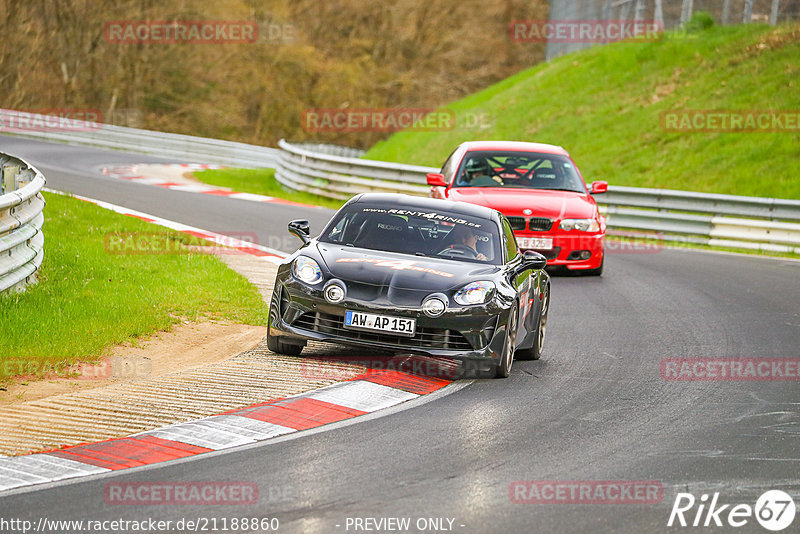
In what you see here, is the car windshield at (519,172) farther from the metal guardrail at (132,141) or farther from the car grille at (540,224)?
the metal guardrail at (132,141)

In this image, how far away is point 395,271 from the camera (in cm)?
857

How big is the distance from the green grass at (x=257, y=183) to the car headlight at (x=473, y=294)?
1579 centimetres

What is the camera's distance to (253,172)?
33750mm

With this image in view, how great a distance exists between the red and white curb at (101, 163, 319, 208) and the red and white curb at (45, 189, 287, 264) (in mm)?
4894

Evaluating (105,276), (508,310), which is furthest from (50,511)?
(105,276)

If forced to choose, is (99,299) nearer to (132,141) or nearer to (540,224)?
(540,224)

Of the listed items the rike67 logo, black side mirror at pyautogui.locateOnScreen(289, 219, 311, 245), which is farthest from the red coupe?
the rike67 logo

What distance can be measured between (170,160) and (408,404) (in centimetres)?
2905

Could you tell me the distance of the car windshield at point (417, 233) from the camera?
9.30 m

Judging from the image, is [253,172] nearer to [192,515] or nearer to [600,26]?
[600,26]

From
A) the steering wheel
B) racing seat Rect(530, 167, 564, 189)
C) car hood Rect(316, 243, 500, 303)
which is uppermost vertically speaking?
racing seat Rect(530, 167, 564, 189)

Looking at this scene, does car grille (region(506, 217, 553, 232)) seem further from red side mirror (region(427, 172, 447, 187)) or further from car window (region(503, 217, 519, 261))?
car window (region(503, 217, 519, 261))

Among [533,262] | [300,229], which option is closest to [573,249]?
[533,262]

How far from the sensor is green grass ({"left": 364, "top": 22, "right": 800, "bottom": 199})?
2636 centimetres
